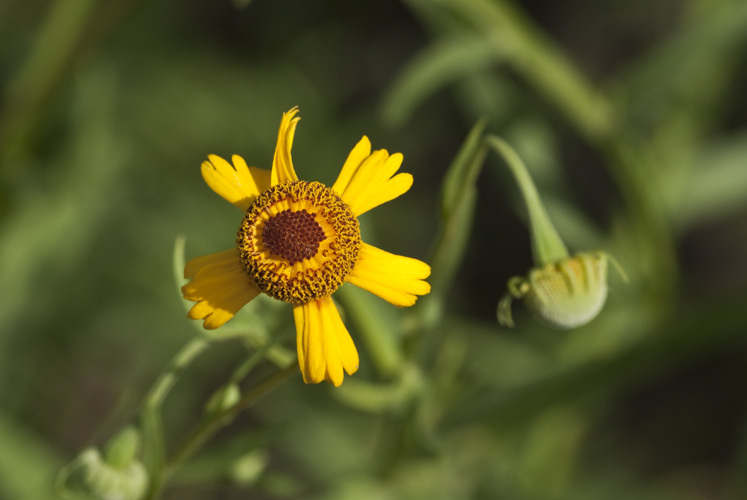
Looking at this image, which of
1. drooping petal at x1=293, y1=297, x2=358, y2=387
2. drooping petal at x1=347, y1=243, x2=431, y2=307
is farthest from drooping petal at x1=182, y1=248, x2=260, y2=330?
drooping petal at x1=347, y1=243, x2=431, y2=307

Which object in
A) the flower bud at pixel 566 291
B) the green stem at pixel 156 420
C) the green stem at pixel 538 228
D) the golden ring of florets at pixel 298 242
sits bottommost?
the green stem at pixel 156 420

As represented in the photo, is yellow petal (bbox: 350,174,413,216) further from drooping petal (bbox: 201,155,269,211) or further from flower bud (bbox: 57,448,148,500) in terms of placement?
flower bud (bbox: 57,448,148,500)

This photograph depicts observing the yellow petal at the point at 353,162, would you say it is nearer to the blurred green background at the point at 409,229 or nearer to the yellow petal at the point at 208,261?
the yellow petal at the point at 208,261

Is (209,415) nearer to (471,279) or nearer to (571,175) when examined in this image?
(471,279)

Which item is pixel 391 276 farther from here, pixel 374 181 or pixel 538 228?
pixel 538 228

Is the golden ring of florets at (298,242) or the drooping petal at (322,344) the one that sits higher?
the golden ring of florets at (298,242)

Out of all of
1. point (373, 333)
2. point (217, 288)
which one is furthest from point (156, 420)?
point (373, 333)

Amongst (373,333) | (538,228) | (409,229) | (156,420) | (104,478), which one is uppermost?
(409,229)

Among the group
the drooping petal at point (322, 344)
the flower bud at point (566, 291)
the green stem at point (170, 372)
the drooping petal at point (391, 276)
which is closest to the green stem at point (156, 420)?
the green stem at point (170, 372)
